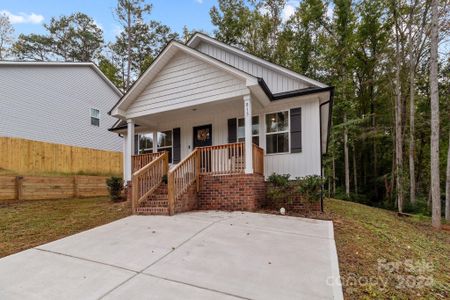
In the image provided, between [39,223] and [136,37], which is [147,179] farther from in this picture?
[136,37]

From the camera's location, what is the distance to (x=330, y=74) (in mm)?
19312

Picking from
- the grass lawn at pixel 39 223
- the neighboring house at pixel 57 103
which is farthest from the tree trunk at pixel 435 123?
the neighboring house at pixel 57 103

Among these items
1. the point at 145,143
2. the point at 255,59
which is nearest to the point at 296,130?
the point at 255,59

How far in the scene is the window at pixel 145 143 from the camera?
1172 centimetres

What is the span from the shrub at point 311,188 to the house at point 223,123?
0.46 metres

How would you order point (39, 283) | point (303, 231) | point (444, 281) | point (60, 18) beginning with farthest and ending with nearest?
point (60, 18)
point (303, 231)
point (444, 281)
point (39, 283)

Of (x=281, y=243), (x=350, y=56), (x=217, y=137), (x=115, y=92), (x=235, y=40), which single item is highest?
(x=235, y=40)

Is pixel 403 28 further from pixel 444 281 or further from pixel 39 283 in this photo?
pixel 39 283

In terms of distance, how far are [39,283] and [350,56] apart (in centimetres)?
2161

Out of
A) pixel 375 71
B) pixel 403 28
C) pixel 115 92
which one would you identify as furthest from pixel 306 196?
pixel 115 92

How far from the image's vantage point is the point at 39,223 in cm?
632

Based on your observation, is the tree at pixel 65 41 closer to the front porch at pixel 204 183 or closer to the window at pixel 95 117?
the window at pixel 95 117

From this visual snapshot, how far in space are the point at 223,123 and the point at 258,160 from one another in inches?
98.2

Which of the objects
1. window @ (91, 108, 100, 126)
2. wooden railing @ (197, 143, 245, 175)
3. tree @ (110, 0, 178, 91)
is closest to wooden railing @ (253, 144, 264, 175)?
wooden railing @ (197, 143, 245, 175)
